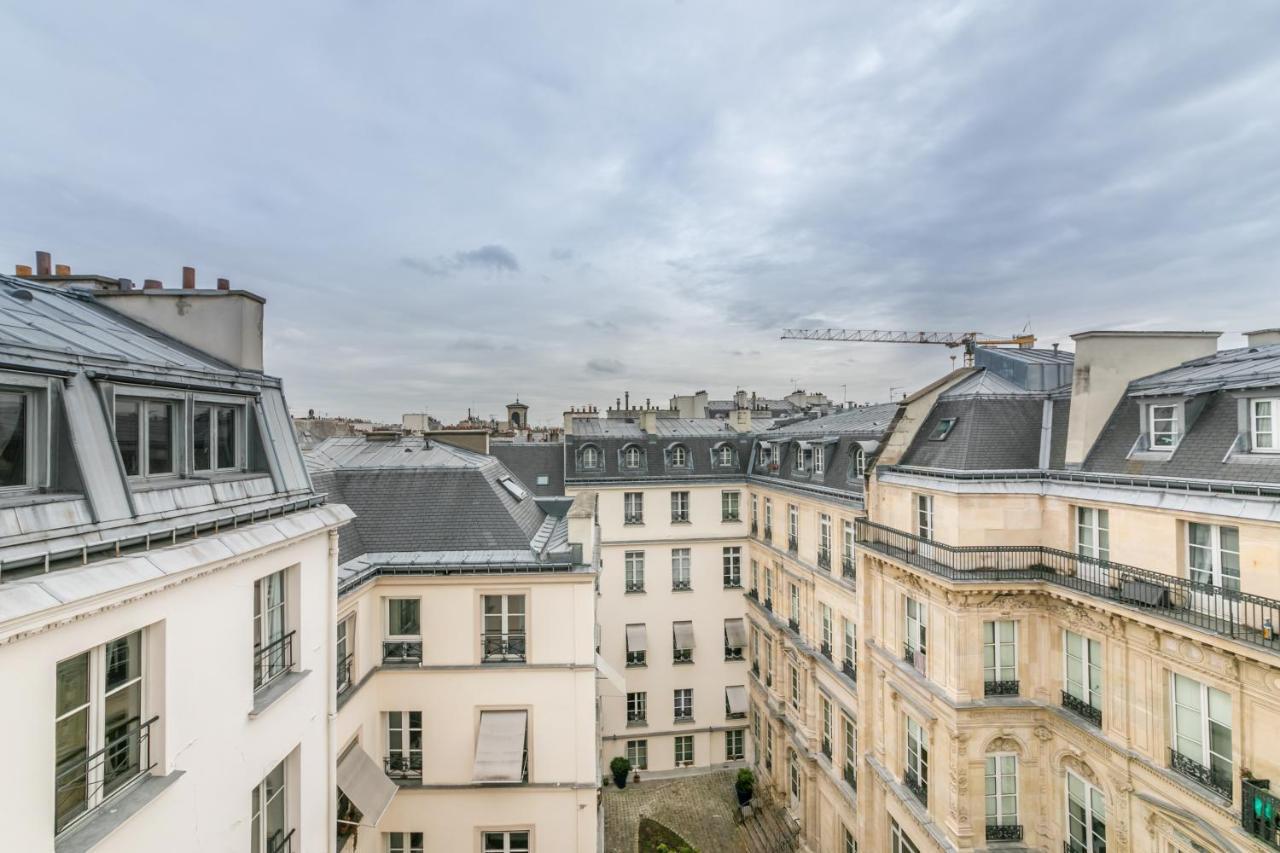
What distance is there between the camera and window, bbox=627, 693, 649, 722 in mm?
31438

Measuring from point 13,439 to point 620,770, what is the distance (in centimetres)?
2996

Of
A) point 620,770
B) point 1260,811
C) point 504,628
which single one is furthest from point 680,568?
point 1260,811

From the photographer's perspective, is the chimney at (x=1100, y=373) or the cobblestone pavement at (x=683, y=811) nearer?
the chimney at (x=1100, y=373)

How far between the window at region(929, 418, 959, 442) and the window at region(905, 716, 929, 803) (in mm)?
8686

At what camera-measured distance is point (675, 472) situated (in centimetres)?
3300

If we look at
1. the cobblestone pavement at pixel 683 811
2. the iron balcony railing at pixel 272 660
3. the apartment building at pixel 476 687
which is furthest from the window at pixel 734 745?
the iron balcony railing at pixel 272 660

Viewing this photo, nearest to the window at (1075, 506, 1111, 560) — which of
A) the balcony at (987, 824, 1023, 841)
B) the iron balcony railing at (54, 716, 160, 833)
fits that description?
the balcony at (987, 824, 1023, 841)

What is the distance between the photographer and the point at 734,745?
32312 mm

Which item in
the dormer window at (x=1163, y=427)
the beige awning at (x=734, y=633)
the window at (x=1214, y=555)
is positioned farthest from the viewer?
the beige awning at (x=734, y=633)

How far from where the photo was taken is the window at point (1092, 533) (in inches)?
581

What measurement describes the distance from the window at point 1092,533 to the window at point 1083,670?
2126 mm

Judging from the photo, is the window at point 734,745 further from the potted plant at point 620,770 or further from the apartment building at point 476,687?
the apartment building at point 476,687

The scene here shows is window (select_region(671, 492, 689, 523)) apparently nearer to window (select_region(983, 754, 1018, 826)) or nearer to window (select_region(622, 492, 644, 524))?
window (select_region(622, 492, 644, 524))

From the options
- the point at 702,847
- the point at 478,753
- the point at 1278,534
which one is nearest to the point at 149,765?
the point at 478,753
